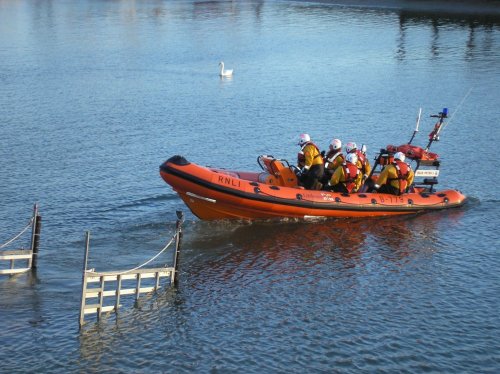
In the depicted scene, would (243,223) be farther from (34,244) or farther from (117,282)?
(34,244)

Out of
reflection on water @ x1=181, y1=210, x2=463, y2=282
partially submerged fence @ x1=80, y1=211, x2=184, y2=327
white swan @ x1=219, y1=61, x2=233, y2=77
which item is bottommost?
reflection on water @ x1=181, y1=210, x2=463, y2=282

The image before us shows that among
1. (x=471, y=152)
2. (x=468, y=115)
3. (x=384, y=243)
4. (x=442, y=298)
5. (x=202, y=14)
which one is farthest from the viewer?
(x=202, y=14)

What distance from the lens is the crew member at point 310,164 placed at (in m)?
21.3

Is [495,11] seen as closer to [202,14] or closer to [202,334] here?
[202,14]

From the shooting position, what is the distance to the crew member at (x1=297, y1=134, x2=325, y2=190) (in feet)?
69.8

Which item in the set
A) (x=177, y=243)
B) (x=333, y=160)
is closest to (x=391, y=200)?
(x=333, y=160)

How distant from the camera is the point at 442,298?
1773 centimetres

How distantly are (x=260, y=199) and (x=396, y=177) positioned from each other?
380cm

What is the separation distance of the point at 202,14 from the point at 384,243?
4980 centimetres

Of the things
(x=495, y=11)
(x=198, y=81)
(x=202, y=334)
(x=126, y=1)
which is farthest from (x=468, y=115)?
(x=126, y=1)

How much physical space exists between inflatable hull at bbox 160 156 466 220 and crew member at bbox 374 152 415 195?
0.95 feet

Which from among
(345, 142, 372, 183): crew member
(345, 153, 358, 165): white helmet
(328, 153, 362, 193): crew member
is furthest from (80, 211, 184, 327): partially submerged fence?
(345, 142, 372, 183): crew member

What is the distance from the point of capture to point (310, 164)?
21.4m

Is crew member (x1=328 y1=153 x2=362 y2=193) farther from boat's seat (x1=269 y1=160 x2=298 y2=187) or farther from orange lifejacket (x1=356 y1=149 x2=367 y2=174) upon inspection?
boat's seat (x1=269 y1=160 x2=298 y2=187)
